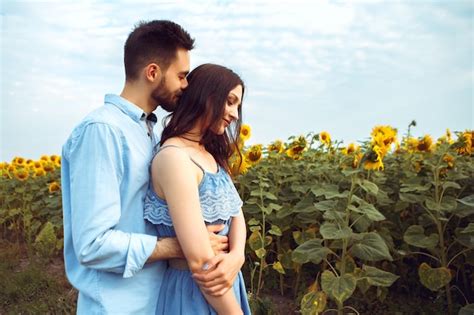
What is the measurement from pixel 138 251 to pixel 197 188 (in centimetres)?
25

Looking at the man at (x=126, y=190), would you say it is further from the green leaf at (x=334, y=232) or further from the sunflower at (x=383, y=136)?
the sunflower at (x=383, y=136)

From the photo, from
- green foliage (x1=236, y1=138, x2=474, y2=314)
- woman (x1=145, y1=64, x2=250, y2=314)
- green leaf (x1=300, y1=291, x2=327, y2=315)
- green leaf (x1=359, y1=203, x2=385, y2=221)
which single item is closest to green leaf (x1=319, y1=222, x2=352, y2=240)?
green foliage (x1=236, y1=138, x2=474, y2=314)

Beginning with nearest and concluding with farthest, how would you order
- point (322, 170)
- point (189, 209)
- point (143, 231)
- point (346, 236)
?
point (189, 209), point (143, 231), point (346, 236), point (322, 170)

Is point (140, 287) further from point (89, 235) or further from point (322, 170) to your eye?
point (322, 170)

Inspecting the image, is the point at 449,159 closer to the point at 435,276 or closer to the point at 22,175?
the point at 435,276

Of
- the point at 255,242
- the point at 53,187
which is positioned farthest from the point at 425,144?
the point at 53,187

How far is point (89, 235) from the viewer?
5.64ft

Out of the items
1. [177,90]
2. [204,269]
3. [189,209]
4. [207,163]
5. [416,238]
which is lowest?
[416,238]

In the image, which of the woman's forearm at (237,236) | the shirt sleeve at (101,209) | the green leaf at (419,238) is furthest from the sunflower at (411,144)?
the shirt sleeve at (101,209)

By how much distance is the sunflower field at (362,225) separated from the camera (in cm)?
319

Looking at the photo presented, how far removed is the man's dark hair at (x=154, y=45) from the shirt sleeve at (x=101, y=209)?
284 millimetres

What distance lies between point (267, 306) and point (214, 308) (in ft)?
5.91

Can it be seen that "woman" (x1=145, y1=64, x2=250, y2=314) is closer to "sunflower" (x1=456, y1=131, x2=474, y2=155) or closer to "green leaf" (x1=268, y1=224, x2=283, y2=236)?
"green leaf" (x1=268, y1=224, x2=283, y2=236)

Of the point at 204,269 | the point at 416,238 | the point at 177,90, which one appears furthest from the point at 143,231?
the point at 416,238
